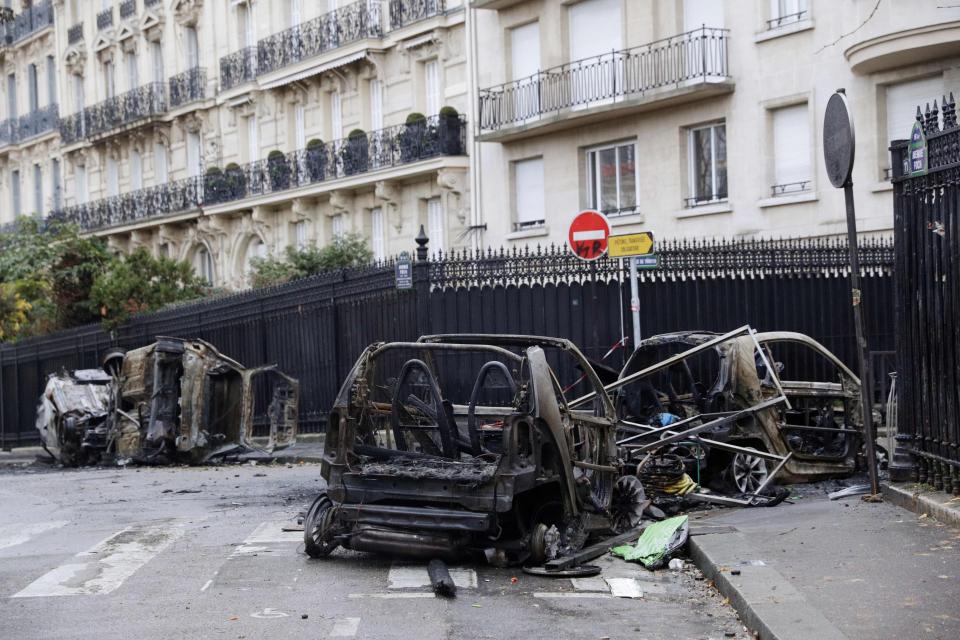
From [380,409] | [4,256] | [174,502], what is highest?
[4,256]

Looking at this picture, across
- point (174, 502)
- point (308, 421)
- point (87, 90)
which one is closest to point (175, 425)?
point (308, 421)

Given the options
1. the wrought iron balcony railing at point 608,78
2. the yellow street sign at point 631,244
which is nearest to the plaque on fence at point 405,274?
the yellow street sign at point 631,244

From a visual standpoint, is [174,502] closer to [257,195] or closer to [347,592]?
[347,592]

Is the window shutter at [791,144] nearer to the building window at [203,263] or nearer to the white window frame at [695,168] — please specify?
the white window frame at [695,168]

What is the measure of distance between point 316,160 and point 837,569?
28594 millimetres

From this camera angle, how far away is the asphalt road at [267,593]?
24.1 feet

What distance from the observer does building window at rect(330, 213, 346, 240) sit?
35.4 meters

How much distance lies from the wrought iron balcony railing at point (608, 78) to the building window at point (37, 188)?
29.5m

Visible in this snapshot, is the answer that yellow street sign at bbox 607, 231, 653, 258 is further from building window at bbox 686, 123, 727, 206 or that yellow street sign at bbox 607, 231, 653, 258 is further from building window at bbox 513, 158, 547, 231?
building window at bbox 513, 158, 547, 231

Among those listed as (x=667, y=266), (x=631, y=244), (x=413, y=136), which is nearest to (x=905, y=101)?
(x=667, y=266)

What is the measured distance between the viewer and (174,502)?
1353 cm

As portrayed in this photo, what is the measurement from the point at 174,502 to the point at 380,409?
14.3 ft

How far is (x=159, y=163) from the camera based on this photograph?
147 ft

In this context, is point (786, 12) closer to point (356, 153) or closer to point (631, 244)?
point (631, 244)
